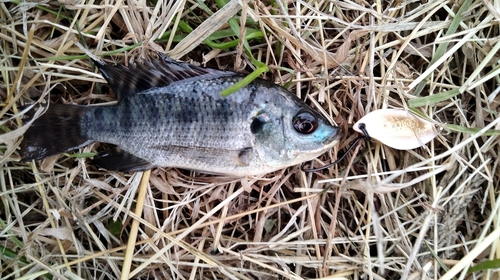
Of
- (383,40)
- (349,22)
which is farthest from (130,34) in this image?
(383,40)

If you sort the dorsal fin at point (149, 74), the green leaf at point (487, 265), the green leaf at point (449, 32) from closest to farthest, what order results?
the green leaf at point (487, 265) < the dorsal fin at point (149, 74) < the green leaf at point (449, 32)

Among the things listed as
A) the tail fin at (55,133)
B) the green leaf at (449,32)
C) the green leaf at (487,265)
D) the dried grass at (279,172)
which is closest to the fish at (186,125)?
the tail fin at (55,133)

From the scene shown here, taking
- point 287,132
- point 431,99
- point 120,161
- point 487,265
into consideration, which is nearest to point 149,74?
point 120,161

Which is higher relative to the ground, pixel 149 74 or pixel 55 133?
pixel 149 74

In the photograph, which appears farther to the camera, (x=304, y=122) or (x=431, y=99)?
(x=431, y=99)

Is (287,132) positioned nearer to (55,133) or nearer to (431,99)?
(431,99)

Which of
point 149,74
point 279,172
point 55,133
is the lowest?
point 279,172

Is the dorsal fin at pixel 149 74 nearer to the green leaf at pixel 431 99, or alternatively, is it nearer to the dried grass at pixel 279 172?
the dried grass at pixel 279 172
